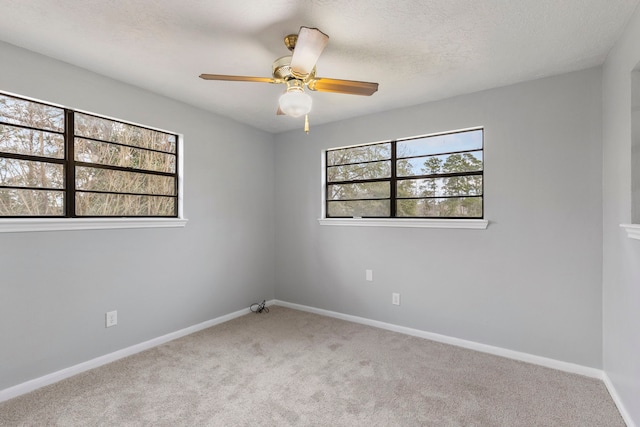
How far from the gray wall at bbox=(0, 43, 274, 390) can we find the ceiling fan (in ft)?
4.28

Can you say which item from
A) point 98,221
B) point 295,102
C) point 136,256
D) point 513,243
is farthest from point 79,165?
point 513,243

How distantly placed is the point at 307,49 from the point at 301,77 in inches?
8.6

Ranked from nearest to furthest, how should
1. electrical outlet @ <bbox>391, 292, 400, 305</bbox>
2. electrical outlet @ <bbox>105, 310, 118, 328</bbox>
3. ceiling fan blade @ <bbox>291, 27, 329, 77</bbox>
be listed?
ceiling fan blade @ <bbox>291, 27, 329, 77</bbox>, electrical outlet @ <bbox>105, 310, 118, 328</bbox>, electrical outlet @ <bbox>391, 292, 400, 305</bbox>

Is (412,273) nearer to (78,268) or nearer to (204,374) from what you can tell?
(204,374)

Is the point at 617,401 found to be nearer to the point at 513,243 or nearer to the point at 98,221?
the point at 513,243

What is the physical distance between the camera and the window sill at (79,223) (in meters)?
2.22

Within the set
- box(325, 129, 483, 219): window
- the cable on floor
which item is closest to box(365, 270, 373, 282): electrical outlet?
box(325, 129, 483, 219): window

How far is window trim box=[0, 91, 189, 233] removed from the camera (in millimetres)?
2242

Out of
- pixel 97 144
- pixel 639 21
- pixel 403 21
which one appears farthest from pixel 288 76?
pixel 639 21

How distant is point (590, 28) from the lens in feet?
6.47

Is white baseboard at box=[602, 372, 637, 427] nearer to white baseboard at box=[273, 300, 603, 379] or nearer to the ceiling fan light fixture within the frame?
white baseboard at box=[273, 300, 603, 379]

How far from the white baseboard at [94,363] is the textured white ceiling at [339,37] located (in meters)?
2.31

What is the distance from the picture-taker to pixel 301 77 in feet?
6.49

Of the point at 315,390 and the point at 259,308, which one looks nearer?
the point at 315,390
